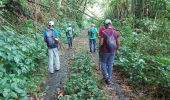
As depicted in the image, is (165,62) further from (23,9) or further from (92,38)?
(23,9)

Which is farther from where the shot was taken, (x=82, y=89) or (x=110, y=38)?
(x=110, y=38)

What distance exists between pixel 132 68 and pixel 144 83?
1.22m

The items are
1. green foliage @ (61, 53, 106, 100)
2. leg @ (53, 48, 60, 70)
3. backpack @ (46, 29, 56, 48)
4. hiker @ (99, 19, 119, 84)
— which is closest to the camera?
green foliage @ (61, 53, 106, 100)

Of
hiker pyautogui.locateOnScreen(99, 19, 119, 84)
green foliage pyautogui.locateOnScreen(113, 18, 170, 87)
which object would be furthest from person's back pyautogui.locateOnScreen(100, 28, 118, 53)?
green foliage pyautogui.locateOnScreen(113, 18, 170, 87)

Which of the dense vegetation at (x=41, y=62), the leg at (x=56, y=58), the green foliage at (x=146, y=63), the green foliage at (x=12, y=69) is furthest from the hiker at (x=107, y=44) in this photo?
the leg at (x=56, y=58)

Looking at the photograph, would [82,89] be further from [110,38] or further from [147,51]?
[147,51]

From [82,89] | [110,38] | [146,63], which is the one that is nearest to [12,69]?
[82,89]

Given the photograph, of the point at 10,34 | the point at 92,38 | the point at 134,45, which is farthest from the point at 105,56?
the point at 92,38

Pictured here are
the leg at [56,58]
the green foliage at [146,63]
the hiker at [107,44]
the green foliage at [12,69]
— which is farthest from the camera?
the leg at [56,58]

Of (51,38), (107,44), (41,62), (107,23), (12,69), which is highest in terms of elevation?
(107,23)

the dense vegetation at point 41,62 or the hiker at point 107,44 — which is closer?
the dense vegetation at point 41,62

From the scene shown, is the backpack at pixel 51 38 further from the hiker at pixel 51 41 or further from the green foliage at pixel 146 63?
the green foliage at pixel 146 63

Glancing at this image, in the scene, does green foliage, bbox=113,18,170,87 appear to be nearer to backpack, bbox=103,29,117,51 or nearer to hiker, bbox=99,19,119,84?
hiker, bbox=99,19,119,84

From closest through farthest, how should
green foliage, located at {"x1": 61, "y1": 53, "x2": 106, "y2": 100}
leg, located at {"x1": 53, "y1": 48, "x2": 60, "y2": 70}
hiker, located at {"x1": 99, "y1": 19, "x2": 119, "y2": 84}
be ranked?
1. green foliage, located at {"x1": 61, "y1": 53, "x2": 106, "y2": 100}
2. hiker, located at {"x1": 99, "y1": 19, "x2": 119, "y2": 84}
3. leg, located at {"x1": 53, "y1": 48, "x2": 60, "y2": 70}
